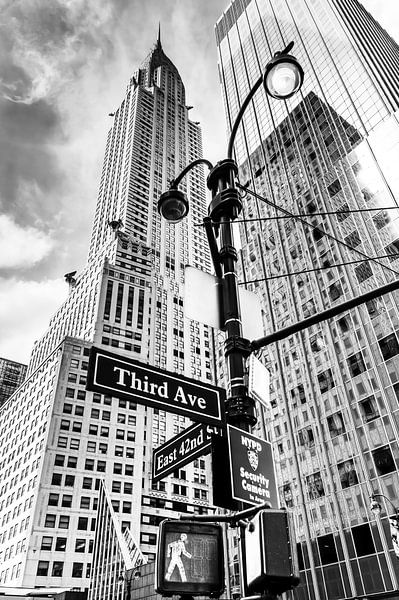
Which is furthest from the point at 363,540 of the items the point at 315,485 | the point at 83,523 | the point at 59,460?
the point at 59,460

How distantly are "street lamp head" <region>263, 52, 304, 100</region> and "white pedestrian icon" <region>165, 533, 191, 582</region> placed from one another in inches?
253

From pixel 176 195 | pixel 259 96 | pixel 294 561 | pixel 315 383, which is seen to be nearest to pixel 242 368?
pixel 294 561

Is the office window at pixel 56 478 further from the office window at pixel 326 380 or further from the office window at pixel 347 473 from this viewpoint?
the office window at pixel 347 473

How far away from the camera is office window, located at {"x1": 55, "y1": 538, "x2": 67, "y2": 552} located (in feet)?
211

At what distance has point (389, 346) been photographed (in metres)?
38.9

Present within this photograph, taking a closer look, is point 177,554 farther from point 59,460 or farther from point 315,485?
point 59,460

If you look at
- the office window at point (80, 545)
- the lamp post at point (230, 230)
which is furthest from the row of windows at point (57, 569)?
the lamp post at point (230, 230)

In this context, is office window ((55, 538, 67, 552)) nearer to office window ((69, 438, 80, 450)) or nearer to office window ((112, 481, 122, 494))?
office window ((112, 481, 122, 494))

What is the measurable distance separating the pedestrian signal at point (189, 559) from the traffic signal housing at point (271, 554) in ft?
1.30

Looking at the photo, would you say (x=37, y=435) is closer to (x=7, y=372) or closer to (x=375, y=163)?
(x=375, y=163)

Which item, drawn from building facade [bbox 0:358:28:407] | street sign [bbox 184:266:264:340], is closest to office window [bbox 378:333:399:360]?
street sign [bbox 184:266:264:340]

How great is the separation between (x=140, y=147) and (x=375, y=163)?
96.0 metres

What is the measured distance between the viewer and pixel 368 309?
42.2 metres

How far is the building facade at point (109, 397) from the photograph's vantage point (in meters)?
67.0
